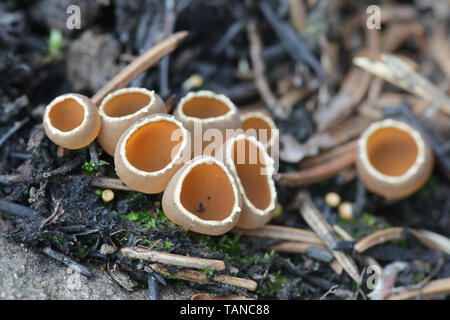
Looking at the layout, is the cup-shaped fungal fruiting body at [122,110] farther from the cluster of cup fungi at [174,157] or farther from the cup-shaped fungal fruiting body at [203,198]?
the cup-shaped fungal fruiting body at [203,198]

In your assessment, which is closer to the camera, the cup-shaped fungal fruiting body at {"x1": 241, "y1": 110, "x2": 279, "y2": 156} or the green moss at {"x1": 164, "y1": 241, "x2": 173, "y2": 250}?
the green moss at {"x1": 164, "y1": 241, "x2": 173, "y2": 250}

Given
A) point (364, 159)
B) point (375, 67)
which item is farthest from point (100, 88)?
point (375, 67)

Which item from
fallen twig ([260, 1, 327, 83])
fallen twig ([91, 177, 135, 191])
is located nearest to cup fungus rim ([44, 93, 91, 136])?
fallen twig ([91, 177, 135, 191])

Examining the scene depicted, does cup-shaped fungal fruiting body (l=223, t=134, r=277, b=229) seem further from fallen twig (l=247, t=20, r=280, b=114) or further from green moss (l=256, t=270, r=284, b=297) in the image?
fallen twig (l=247, t=20, r=280, b=114)

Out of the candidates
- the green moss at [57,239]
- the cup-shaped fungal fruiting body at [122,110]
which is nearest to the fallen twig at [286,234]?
the cup-shaped fungal fruiting body at [122,110]

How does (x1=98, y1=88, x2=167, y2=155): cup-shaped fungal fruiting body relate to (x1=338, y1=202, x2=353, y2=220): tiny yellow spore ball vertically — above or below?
above

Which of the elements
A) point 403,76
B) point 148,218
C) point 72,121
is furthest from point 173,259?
Answer: point 403,76

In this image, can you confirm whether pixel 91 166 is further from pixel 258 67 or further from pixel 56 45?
pixel 258 67
